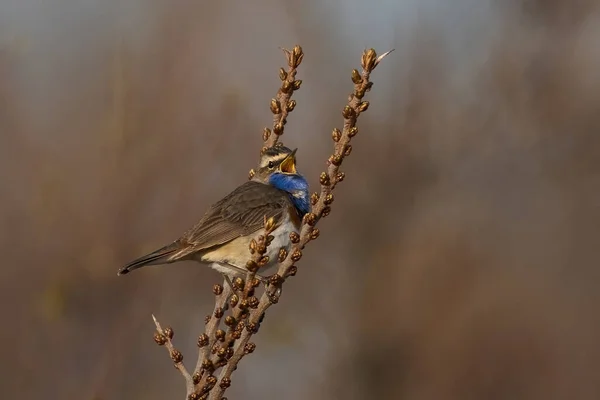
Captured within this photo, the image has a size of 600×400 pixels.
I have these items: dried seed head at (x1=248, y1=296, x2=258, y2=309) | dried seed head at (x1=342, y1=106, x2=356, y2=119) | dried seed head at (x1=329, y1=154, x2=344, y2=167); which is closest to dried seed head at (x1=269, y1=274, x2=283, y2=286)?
dried seed head at (x1=248, y1=296, x2=258, y2=309)

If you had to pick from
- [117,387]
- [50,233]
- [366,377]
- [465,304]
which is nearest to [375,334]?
[366,377]

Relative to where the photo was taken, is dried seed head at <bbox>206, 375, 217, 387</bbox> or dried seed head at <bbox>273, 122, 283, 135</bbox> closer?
dried seed head at <bbox>206, 375, 217, 387</bbox>

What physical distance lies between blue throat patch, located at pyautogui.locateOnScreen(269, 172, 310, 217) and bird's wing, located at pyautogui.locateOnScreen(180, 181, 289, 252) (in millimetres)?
89

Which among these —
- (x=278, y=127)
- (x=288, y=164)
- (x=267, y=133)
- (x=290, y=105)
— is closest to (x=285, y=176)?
(x=288, y=164)

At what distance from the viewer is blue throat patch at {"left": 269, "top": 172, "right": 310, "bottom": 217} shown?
5035 millimetres

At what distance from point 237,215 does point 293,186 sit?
0.50 meters

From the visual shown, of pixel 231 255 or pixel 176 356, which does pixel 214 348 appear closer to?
pixel 176 356

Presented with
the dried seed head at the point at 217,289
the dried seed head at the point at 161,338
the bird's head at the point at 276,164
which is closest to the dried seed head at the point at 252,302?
the dried seed head at the point at 161,338

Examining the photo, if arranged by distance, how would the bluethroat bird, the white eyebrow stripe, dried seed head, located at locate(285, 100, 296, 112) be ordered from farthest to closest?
the white eyebrow stripe < the bluethroat bird < dried seed head, located at locate(285, 100, 296, 112)

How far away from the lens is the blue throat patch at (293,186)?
504cm

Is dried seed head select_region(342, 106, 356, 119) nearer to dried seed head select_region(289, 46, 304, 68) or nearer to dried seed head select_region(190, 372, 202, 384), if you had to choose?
dried seed head select_region(289, 46, 304, 68)

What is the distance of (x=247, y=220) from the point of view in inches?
188

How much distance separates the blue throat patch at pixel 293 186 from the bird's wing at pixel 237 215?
0.29 ft

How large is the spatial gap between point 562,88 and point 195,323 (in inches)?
160
